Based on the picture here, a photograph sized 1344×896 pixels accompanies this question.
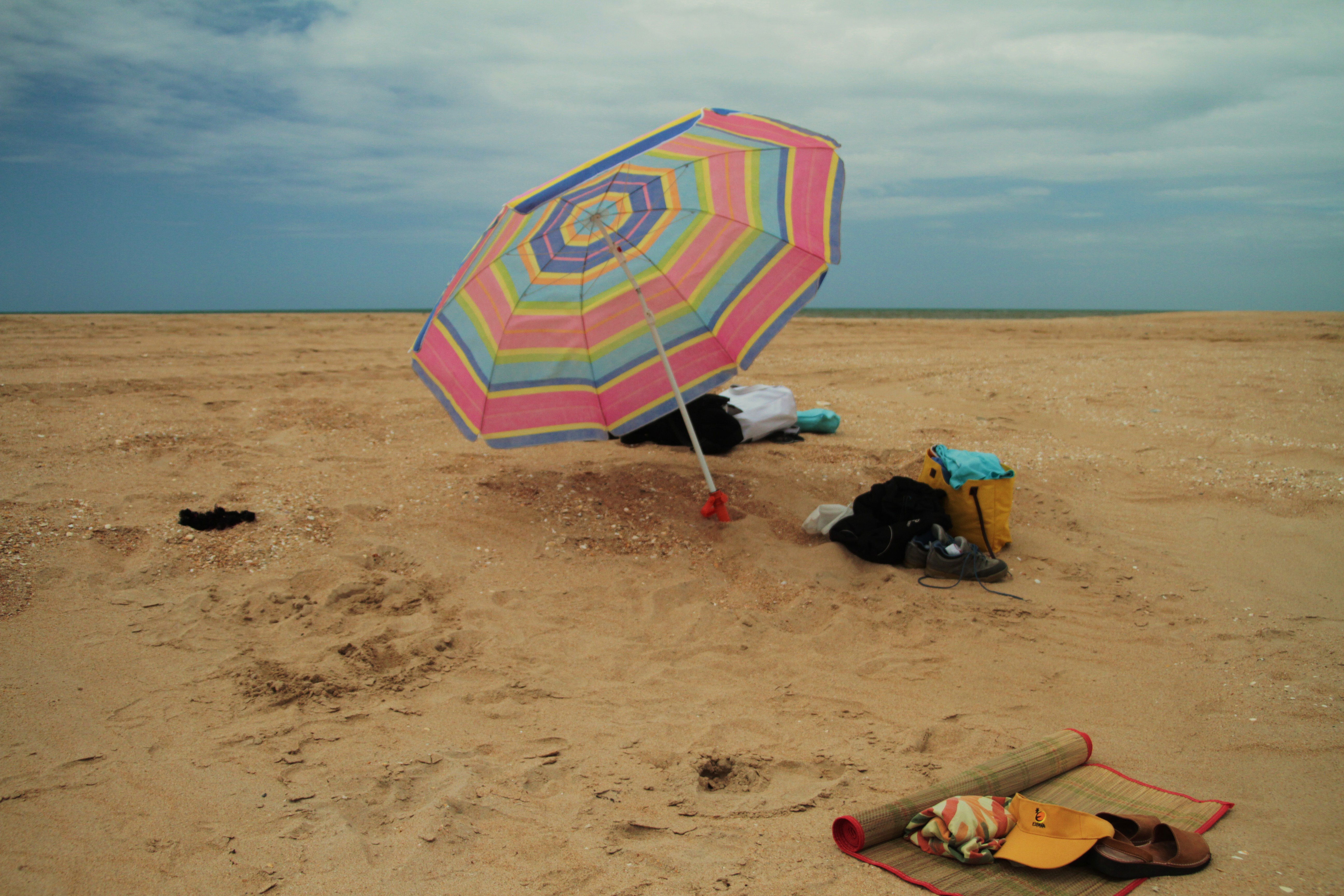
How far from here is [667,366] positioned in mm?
4789

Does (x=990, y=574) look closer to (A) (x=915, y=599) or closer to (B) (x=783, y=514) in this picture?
(A) (x=915, y=599)

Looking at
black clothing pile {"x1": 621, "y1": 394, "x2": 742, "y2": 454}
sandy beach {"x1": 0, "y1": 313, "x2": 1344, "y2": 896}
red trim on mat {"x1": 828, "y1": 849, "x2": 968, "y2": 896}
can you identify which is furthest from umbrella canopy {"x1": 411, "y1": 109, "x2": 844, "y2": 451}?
red trim on mat {"x1": 828, "y1": 849, "x2": 968, "y2": 896}

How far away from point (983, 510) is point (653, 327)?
8.22 feet

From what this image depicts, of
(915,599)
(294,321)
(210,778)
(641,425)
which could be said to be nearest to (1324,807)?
(915,599)

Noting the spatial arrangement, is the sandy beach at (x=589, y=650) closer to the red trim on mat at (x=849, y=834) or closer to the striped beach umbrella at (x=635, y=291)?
the red trim on mat at (x=849, y=834)

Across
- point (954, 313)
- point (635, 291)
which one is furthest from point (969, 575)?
point (954, 313)

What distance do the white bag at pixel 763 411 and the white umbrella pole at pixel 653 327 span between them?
1759mm

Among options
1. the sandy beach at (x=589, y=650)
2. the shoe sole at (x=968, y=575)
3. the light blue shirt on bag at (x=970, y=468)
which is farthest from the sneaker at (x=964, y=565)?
the light blue shirt on bag at (x=970, y=468)

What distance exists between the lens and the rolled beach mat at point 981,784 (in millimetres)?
2502

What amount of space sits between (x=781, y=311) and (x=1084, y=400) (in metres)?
5.79

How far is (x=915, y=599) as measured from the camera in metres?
4.48

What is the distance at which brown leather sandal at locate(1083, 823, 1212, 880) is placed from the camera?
231cm

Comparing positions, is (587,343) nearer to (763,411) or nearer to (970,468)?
(763,411)

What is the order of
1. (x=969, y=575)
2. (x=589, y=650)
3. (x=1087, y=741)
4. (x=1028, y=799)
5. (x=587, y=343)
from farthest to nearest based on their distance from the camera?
(x=587, y=343) < (x=969, y=575) < (x=589, y=650) < (x=1087, y=741) < (x=1028, y=799)
